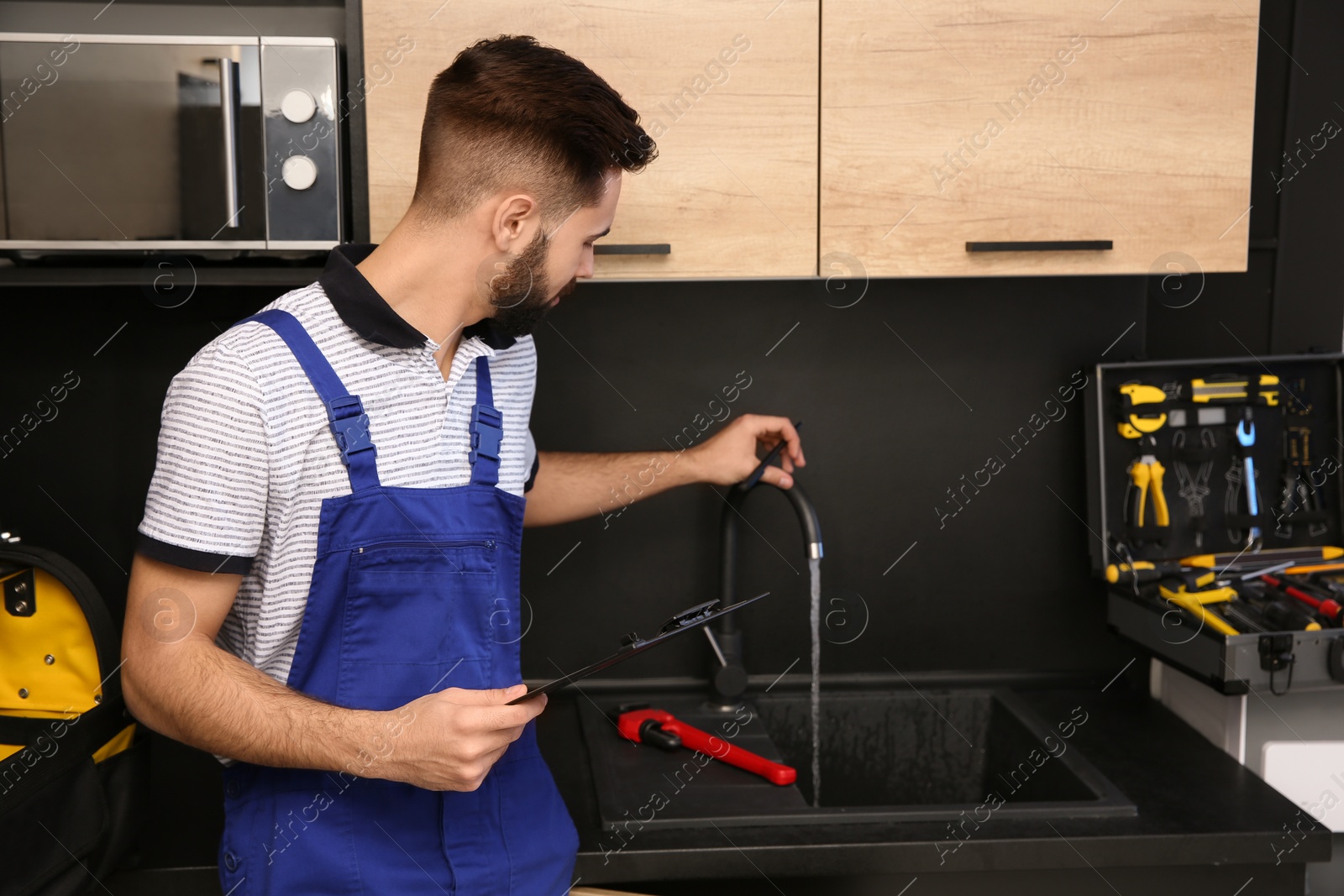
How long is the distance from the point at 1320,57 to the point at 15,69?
1.90 m

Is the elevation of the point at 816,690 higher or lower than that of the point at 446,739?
lower

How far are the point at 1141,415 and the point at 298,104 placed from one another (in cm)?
137

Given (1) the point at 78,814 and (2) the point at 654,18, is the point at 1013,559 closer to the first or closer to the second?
(2) the point at 654,18

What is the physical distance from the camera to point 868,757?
1.85 metres

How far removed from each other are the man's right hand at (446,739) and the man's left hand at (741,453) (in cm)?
61

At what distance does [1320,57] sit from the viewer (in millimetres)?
1769

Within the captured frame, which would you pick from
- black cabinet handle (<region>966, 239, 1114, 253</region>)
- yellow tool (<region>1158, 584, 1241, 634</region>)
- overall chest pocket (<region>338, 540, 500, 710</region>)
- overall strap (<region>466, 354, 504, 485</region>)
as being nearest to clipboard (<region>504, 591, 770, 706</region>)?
overall chest pocket (<region>338, 540, 500, 710</region>)

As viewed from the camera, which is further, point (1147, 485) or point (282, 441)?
point (1147, 485)

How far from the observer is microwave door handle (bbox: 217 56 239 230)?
52.9 inches

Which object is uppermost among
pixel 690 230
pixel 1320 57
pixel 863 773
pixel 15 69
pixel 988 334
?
pixel 1320 57

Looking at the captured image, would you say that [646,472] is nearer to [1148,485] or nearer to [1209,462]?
[1148,485]

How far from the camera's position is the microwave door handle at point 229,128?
4.41 feet

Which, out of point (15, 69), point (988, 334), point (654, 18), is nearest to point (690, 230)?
point (654, 18)

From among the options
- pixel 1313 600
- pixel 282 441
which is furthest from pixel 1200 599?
pixel 282 441
